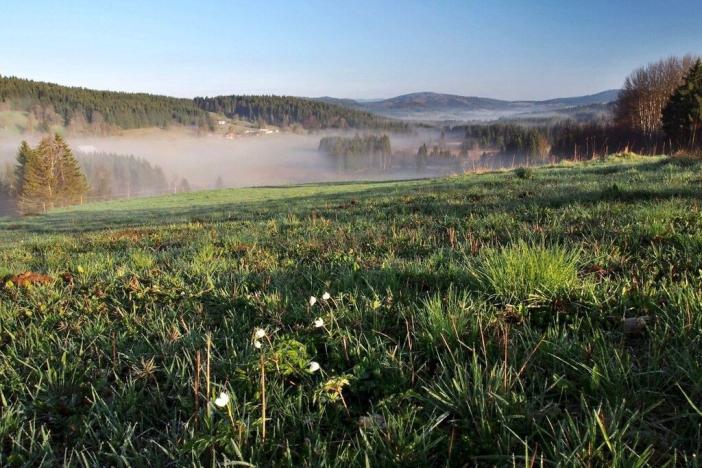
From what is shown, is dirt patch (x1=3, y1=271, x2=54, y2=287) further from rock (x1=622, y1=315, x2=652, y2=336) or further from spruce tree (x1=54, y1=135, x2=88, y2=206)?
spruce tree (x1=54, y1=135, x2=88, y2=206)

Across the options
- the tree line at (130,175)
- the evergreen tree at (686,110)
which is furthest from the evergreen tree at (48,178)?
the evergreen tree at (686,110)

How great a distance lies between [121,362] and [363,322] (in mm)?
1503

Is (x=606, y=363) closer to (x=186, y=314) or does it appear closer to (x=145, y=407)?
(x=145, y=407)

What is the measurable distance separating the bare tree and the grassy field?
87675 mm

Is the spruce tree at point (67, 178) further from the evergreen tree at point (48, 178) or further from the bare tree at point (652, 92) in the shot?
the bare tree at point (652, 92)

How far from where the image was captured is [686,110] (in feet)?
189

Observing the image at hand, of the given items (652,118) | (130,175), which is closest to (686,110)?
(652,118)

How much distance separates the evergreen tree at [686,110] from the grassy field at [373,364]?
70.0 m

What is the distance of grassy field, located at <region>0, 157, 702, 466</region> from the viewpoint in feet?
5.31

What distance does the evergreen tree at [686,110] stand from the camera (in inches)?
2235

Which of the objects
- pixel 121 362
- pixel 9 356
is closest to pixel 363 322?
pixel 121 362

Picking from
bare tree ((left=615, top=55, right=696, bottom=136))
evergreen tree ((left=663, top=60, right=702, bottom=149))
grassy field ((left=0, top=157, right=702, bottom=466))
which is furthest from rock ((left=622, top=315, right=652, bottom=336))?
bare tree ((left=615, top=55, right=696, bottom=136))

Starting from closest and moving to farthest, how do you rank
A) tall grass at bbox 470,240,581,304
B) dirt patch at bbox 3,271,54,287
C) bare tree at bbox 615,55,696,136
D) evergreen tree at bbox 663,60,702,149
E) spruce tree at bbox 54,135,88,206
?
tall grass at bbox 470,240,581,304 → dirt patch at bbox 3,271,54,287 → evergreen tree at bbox 663,60,702,149 → bare tree at bbox 615,55,696,136 → spruce tree at bbox 54,135,88,206

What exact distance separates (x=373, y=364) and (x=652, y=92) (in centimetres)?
9411
